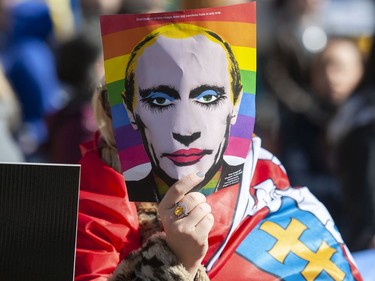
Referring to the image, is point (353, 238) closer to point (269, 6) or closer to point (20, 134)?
point (20, 134)

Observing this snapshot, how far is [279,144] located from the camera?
625cm

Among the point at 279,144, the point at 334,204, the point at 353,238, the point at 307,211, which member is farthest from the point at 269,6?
the point at 307,211

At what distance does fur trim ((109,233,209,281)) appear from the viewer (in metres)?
2.19

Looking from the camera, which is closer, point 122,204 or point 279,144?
point 122,204

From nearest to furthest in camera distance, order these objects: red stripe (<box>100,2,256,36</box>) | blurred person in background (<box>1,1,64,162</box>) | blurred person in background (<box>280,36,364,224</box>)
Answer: red stripe (<box>100,2,256,36</box>), blurred person in background (<box>280,36,364,224</box>), blurred person in background (<box>1,1,64,162</box>)

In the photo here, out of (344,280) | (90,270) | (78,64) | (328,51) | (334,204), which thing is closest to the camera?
(90,270)

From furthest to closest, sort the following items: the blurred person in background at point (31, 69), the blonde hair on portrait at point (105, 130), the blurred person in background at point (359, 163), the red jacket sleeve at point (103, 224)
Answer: the blurred person in background at point (31, 69) < the blurred person in background at point (359, 163) < the blonde hair on portrait at point (105, 130) < the red jacket sleeve at point (103, 224)

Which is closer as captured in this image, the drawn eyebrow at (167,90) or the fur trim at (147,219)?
the drawn eyebrow at (167,90)

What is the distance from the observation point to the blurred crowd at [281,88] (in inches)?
189

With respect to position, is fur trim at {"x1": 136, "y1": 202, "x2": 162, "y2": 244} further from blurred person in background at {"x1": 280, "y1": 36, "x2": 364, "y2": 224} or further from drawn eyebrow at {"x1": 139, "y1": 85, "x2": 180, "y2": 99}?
blurred person in background at {"x1": 280, "y1": 36, "x2": 364, "y2": 224}

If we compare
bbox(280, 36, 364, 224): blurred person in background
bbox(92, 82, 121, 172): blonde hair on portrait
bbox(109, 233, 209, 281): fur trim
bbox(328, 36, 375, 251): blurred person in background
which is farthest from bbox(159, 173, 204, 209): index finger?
bbox(280, 36, 364, 224): blurred person in background

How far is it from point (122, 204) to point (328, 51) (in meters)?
3.76

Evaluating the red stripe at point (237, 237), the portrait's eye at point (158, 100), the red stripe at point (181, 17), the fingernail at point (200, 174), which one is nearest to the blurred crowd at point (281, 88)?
the red stripe at point (181, 17)

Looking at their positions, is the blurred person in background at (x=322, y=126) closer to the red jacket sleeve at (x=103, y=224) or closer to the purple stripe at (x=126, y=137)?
the red jacket sleeve at (x=103, y=224)
